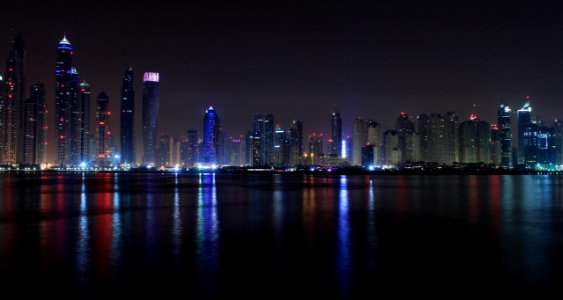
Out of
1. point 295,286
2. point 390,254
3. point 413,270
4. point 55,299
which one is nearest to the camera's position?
point 55,299

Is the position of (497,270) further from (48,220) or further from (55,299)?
(48,220)

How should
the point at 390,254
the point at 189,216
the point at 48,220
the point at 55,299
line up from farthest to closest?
the point at 189,216
the point at 48,220
the point at 390,254
the point at 55,299

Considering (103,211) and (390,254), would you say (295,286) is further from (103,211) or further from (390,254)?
(103,211)

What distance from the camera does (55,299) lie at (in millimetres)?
Result: 11984

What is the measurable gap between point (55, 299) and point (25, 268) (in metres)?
4.10

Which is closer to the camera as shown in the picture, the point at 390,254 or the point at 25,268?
the point at 25,268

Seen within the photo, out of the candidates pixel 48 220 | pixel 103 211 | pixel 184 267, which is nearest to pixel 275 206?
pixel 103 211

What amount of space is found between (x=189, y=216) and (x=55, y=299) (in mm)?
17832

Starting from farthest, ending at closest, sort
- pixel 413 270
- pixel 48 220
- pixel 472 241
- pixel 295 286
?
pixel 48 220, pixel 472 241, pixel 413 270, pixel 295 286

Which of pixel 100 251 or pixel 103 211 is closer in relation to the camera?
pixel 100 251

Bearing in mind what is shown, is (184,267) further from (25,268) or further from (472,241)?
(472,241)

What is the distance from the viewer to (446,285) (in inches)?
521

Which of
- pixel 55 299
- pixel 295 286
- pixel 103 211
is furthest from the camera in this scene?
pixel 103 211

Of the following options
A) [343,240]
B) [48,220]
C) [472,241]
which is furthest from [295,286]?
[48,220]
